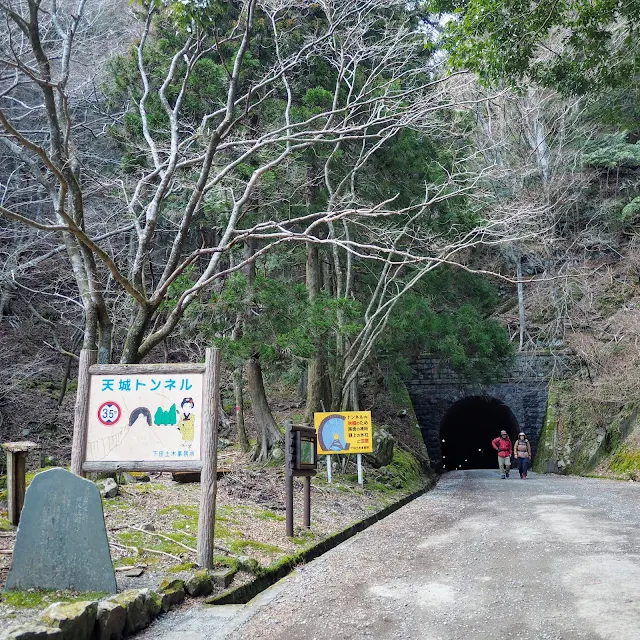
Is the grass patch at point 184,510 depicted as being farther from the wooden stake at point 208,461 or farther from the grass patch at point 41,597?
the grass patch at point 41,597

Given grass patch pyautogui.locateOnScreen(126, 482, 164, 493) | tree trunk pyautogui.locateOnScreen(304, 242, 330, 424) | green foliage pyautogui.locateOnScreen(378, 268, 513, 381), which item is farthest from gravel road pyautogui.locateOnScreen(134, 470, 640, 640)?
green foliage pyautogui.locateOnScreen(378, 268, 513, 381)

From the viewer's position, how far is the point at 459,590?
172 inches

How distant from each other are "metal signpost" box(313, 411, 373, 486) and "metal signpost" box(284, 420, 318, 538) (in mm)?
3165

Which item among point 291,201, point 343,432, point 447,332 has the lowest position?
point 343,432

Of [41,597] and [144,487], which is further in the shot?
[144,487]

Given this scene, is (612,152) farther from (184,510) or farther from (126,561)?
(126,561)

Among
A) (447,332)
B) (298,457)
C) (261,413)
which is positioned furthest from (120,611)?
(447,332)

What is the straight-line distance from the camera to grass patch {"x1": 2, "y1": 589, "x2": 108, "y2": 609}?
359 centimetres

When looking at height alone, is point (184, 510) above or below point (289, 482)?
below

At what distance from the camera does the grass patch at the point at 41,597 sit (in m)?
3.59

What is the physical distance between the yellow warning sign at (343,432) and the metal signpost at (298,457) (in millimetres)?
3165

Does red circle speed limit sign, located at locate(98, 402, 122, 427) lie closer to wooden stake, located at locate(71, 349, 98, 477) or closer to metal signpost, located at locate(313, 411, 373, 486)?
wooden stake, located at locate(71, 349, 98, 477)

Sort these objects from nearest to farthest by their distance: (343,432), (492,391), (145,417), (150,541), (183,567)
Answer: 1. (183,567)
2. (145,417)
3. (150,541)
4. (343,432)
5. (492,391)

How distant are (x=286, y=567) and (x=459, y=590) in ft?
5.30
